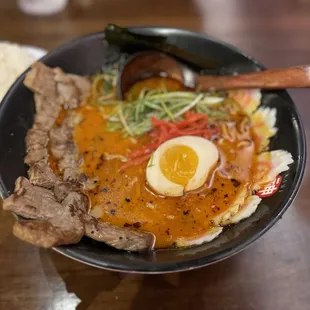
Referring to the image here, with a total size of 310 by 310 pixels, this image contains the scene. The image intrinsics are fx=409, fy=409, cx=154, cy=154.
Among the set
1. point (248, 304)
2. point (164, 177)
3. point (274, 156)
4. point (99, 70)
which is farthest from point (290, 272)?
point (99, 70)

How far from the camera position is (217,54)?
187cm

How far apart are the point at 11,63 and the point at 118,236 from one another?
1149mm

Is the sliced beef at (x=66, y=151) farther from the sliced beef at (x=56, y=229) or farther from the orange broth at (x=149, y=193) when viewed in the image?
the sliced beef at (x=56, y=229)

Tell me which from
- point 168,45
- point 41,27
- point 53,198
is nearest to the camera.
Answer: point 53,198

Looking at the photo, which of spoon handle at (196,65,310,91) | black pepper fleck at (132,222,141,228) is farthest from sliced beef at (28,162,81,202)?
spoon handle at (196,65,310,91)

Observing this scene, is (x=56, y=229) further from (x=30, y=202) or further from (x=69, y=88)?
(x=69, y=88)

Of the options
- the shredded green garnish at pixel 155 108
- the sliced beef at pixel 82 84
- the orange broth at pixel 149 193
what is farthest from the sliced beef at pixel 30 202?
the sliced beef at pixel 82 84

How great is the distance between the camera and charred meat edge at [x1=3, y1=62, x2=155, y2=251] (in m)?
1.18

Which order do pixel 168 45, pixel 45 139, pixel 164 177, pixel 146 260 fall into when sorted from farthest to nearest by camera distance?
pixel 168 45 < pixel 45 139 < pixel 164 177 < pixel 146 260

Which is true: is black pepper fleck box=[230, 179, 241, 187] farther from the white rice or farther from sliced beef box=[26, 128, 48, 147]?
the white rice

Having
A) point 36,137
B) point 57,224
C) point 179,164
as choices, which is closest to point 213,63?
point 179,164

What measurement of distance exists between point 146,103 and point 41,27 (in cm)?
104

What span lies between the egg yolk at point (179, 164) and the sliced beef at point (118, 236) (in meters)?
0.29

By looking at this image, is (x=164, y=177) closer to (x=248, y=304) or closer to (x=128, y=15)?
(x=248, y=304)
